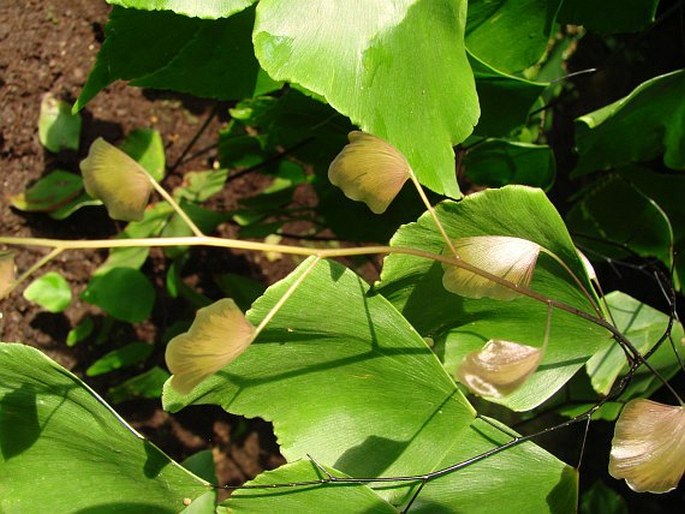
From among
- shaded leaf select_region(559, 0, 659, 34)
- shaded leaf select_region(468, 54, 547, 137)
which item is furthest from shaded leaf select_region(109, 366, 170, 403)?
shaded leaf select_region(559, 0, 659, 34)

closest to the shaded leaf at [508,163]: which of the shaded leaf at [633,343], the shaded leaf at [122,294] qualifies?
the shaded leaf at [633,343]

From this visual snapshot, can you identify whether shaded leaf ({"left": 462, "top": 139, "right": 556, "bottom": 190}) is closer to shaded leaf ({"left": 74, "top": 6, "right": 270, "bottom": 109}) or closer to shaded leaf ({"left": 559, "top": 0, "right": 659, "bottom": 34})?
shaded leaf ({"left": 559, "top": 0, "right": 659, "bottom": 34})

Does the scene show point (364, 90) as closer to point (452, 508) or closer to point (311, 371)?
point (311, 371)

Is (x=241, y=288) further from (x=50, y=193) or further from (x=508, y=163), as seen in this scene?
(x=508, y=163)

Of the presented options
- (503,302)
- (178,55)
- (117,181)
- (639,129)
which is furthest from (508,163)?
(117,181)

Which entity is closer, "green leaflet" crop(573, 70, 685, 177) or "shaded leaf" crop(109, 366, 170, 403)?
"green leaflet" crop(573, 70, 685, 177)
